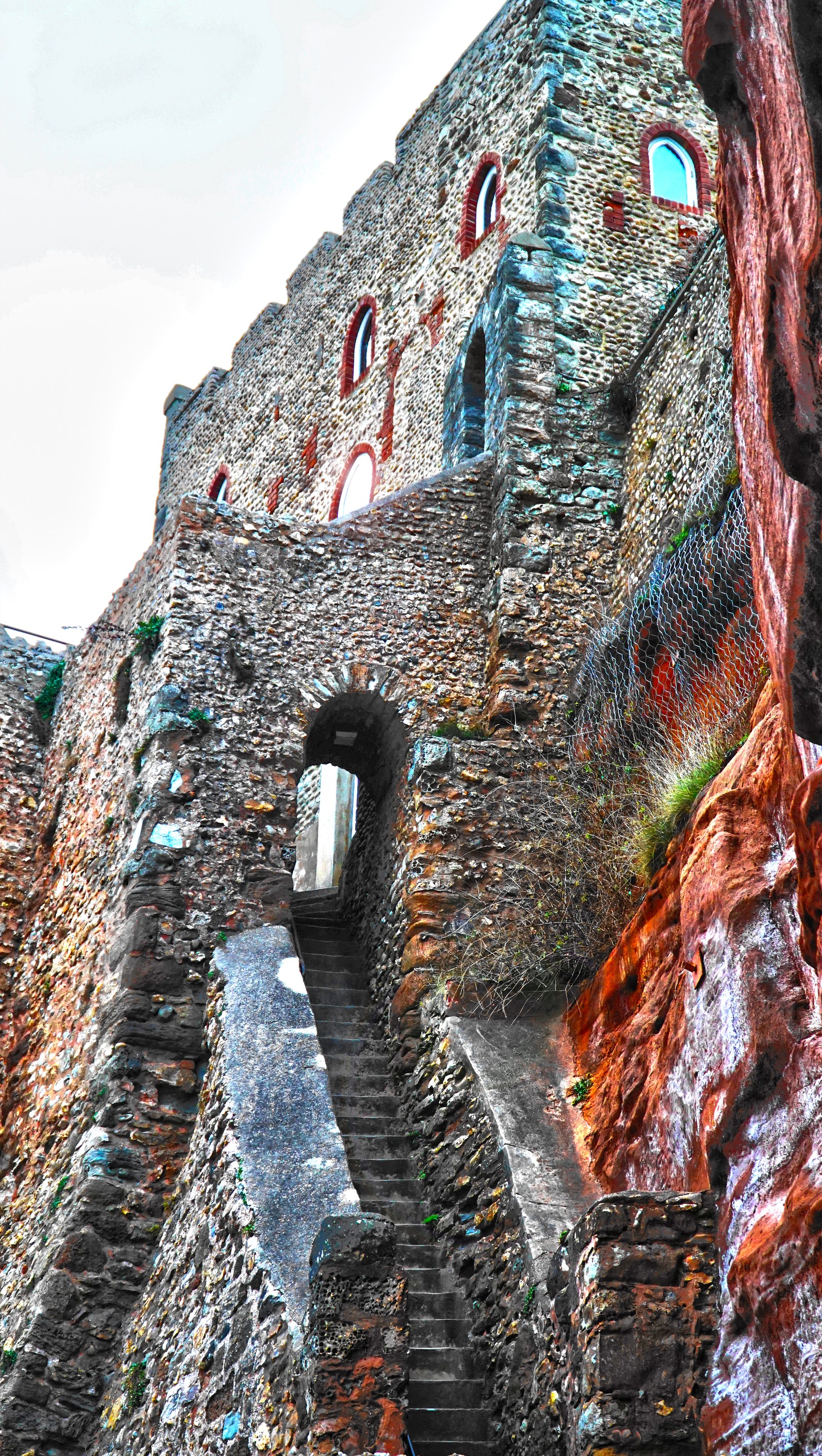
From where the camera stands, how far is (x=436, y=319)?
539 inches

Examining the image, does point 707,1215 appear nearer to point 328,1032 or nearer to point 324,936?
point 328,1032

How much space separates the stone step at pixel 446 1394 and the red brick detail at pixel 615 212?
9.54m

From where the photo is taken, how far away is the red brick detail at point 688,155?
Result: 483 inches

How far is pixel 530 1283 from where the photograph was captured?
5383 millimetres

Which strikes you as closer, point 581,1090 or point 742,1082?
point 742,1082

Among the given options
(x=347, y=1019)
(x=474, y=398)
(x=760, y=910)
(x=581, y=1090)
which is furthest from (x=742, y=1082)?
(x=474, y=398)

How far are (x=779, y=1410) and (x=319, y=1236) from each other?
1.73m

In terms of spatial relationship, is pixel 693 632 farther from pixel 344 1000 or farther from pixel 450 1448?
pixel 450 1448

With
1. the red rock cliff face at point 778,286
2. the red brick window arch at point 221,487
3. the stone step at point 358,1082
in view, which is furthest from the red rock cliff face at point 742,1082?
the red brick window arch at point 221,487

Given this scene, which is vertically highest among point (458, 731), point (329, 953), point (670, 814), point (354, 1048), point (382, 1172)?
point (458, 731)

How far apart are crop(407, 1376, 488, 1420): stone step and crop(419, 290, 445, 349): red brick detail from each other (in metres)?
10.3

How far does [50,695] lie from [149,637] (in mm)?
3430

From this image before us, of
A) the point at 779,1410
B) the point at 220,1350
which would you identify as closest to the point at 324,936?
the point at 220,1350

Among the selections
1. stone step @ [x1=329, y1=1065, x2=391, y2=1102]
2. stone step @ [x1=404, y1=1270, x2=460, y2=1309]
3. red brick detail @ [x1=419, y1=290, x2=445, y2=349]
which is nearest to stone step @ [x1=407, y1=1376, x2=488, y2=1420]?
stone step @ [x1=404, y1=1270, x2=460, y2=1309]
